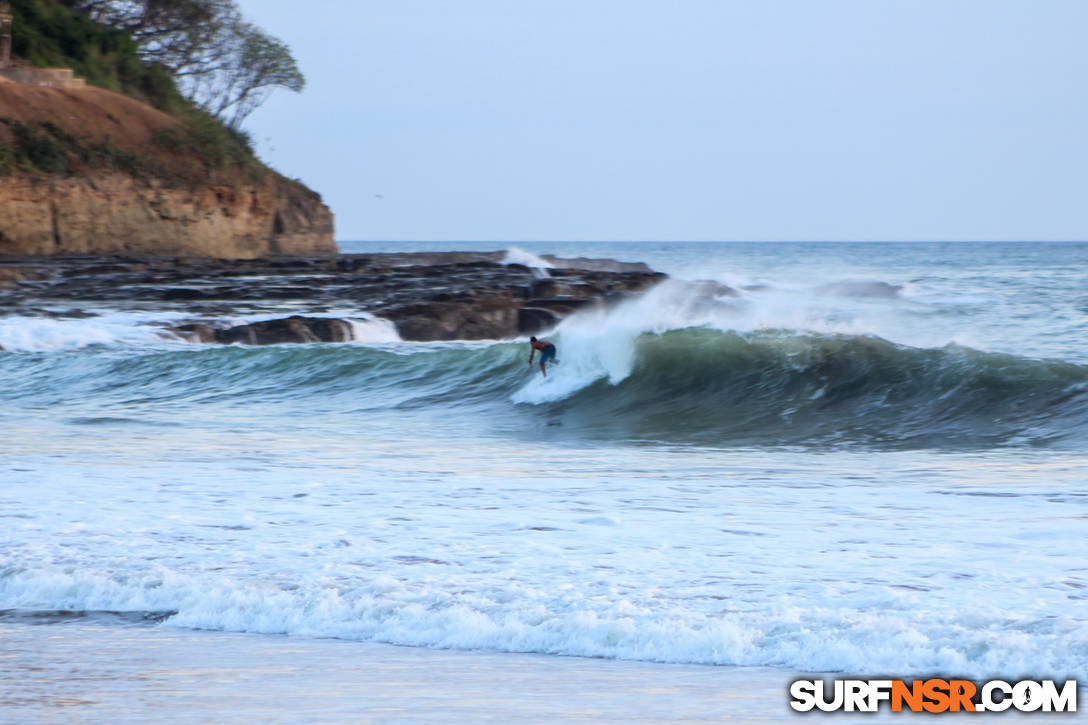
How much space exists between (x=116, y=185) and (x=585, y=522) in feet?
166

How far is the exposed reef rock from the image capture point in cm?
2384

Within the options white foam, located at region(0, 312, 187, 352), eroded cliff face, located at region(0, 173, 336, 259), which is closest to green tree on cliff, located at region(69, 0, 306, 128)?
eroded cliff face, located at region(0, 173, 336, 259)

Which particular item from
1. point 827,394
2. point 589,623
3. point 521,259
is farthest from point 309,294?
point 589,623

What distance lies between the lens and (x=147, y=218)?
54938mm

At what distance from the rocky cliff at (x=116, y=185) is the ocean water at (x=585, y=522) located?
36124 mm

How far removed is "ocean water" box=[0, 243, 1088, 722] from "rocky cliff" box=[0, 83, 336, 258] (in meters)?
36.1

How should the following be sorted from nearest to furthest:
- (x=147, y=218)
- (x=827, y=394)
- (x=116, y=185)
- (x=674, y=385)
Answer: (x=827, y=394), (x=674, y=385), (x=116, y=185), (x=147, y=218)

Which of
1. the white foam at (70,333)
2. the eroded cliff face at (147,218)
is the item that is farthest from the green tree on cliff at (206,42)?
the white foam at (70,333)

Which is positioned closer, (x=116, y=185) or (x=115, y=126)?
(x=116, y=185)

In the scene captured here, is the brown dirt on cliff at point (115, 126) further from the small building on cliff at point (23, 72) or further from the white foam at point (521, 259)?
the white foam at point (521, 259)

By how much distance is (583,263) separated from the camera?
189 ft

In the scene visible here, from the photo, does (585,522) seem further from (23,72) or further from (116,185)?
(23,72)

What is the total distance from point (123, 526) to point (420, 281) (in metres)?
32.2

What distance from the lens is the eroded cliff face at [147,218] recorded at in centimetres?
4897
